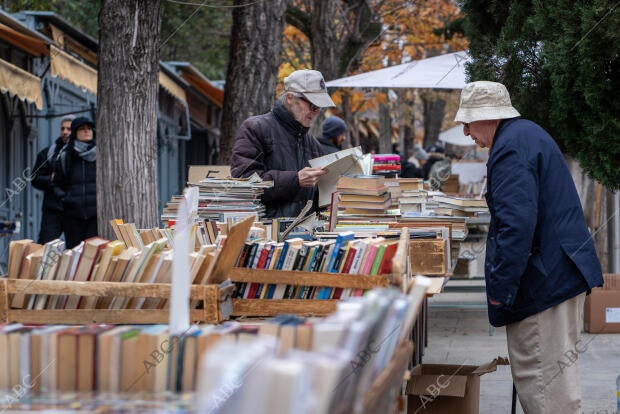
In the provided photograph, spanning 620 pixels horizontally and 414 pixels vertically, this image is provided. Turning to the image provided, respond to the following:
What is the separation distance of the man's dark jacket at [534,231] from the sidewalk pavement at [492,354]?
197 cm

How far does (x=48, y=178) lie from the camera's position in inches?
399

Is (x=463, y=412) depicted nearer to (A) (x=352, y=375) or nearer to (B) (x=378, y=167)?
(A) (x=352, y=375)

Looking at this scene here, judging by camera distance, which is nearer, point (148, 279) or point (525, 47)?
point (148, 279)

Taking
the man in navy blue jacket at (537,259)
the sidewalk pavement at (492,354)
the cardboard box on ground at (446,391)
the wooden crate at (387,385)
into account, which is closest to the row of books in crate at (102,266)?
the man in navy blue jacket at (537,259)

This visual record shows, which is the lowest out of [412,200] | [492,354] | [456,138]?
[492,354]

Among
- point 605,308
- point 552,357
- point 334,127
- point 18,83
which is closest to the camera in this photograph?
point 552,357

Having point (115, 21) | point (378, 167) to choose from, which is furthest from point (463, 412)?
point (378, 167)

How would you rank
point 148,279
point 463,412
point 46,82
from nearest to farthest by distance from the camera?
point 148,279, point 463,412, point 46,82

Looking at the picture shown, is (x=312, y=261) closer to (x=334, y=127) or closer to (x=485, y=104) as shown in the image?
(x=485, y=104)

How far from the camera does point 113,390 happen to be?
107 inches

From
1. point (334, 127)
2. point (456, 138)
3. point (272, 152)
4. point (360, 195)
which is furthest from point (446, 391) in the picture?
point (456, 138)

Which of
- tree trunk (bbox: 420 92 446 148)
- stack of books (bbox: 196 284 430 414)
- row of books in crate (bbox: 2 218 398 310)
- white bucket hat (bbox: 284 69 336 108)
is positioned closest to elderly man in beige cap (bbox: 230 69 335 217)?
white bucket hat (bbox: 284 69 336 108)

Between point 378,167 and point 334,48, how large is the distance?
748 cm

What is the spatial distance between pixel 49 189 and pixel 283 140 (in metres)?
4.39
